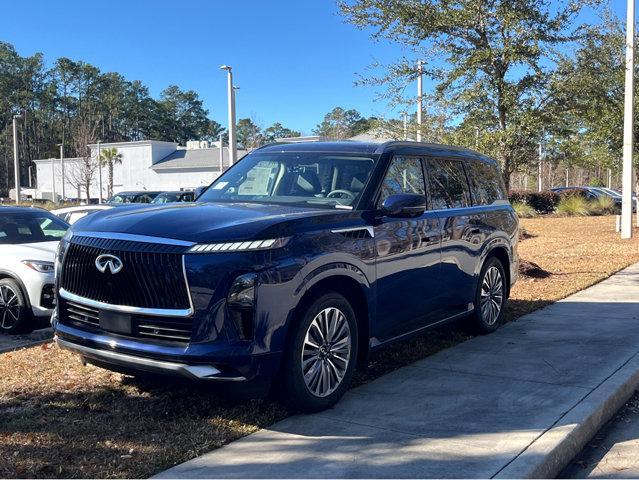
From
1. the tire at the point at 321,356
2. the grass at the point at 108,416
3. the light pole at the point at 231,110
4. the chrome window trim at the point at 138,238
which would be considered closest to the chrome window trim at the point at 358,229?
the tire at the point at 321,356

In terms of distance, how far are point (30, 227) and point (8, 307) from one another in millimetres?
1484

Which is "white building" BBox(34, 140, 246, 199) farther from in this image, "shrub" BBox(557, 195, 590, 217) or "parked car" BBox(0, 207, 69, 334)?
"parked car" BBox(0, 207, 69, 334)

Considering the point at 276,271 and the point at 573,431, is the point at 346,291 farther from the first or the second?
the point at 573,431

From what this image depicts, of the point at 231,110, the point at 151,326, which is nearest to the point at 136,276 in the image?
the point at 151,326

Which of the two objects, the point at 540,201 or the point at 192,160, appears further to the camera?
the point at 192,160

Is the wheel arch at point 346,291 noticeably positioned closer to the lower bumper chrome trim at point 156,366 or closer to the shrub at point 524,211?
the lower bumper chrome trim at point 156,366

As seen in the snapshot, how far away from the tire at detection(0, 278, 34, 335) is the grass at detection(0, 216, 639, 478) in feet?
3.82

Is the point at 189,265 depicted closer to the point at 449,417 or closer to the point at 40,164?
the point at 449,417

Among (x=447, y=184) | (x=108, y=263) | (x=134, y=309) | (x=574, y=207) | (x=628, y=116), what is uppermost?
(x=628, y=116)

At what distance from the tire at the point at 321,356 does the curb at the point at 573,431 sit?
137 centimetres

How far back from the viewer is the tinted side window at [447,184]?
237 inches

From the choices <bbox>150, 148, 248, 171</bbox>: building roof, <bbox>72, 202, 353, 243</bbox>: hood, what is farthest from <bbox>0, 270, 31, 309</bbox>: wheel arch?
<bbox>150, 148, 248, 171</bbox>: building roof

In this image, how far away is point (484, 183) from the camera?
7129mm

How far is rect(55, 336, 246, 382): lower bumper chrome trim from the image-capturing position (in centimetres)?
384
